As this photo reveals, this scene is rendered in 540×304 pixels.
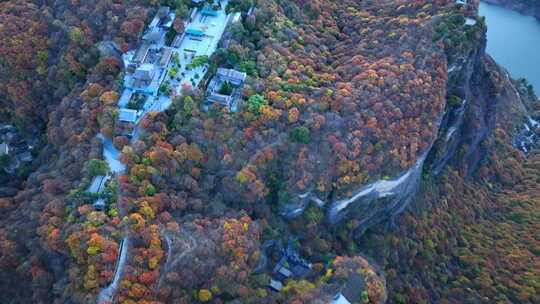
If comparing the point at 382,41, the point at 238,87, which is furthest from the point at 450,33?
the point at 238,87

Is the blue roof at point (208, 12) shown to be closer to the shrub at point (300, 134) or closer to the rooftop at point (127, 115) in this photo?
the rooftop at point (127, 115)

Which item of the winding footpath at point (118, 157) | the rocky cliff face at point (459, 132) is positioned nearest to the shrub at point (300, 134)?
the rocky cliff face at point (459, 132)

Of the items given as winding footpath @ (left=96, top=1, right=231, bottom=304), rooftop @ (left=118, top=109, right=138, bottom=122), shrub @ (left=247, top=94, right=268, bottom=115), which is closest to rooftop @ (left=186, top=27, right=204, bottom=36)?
winding footpath @ (left=96, top=1, right=231, bottom=304)

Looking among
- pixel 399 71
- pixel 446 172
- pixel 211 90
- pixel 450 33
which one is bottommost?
pixel 446 172

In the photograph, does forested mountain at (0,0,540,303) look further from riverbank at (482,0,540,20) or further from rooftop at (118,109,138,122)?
riverbank at (482,0,540,20)

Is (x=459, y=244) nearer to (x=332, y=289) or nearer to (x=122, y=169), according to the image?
(x=332, y=289)
